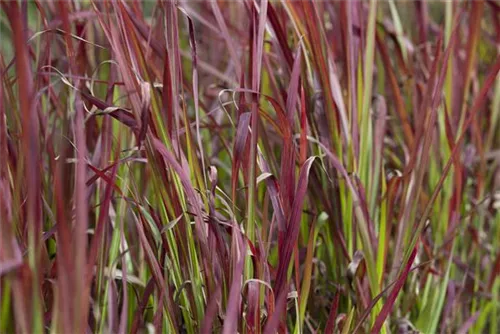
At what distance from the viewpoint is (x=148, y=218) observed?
783 millimetres

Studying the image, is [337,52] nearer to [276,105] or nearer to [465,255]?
[465,255]

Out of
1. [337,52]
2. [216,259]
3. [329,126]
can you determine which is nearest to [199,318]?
[216,259]

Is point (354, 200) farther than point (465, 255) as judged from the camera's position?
No

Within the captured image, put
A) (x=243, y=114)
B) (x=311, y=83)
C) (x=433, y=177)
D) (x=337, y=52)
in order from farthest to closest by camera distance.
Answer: (x=337, y=52) → (x=433, y=177) → (x=311, y=83) → (x=243, y=114)

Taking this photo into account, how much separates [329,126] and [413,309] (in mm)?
276

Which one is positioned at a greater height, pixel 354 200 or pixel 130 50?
pixel 130 50

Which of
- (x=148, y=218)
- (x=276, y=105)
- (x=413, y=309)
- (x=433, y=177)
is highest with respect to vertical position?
(x=276, y=105)

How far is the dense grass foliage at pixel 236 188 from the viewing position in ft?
2.11

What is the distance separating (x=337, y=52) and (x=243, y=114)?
638mm

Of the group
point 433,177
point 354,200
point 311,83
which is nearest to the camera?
point 354,200

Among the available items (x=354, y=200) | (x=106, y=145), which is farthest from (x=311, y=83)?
(x=106, y=145)

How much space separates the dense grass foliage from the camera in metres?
0.64

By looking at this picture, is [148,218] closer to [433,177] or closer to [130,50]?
[130,50]

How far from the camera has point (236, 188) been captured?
0.87 metres
